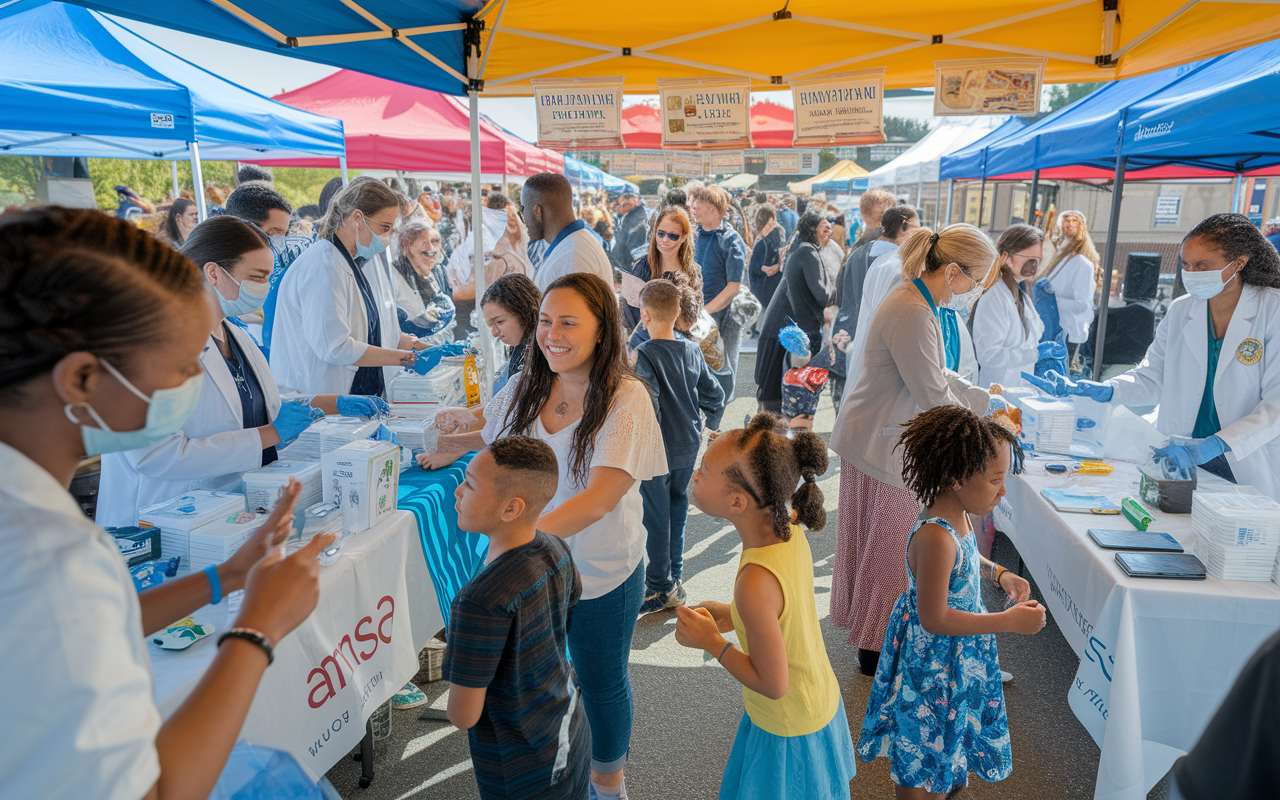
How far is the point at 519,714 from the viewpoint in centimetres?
159

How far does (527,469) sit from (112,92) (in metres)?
4.39

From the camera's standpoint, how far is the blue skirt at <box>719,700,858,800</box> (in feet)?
5.61

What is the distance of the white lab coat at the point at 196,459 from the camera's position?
207 centimetres

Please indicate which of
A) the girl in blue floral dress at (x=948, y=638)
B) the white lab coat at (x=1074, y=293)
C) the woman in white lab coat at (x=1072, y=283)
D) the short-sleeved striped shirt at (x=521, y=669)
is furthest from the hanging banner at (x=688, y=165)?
the short-sleeved striped shirt at (x=521, y=669)

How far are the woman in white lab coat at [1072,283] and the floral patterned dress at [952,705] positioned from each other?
5.84 metres

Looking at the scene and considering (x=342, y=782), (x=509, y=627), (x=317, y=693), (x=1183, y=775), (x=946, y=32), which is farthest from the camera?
(x=946, y=32)

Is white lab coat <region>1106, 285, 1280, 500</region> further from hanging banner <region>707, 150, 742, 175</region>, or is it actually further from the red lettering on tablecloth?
hanging banner <region>707, 150, 742, 175</region>

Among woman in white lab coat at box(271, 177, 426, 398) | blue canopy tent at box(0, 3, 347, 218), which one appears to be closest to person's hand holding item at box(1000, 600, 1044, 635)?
woman in white lab coat at box(271, 177, 426, 398)

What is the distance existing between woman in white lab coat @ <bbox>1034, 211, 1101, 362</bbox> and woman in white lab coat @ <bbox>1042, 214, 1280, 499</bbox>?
4230 mm

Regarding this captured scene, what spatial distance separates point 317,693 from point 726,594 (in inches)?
91.9

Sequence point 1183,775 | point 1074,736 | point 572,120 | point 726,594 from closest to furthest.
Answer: point 1183,775, point 1074,736, point 726,594, point 572,120

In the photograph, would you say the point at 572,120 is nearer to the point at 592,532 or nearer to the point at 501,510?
the point at 592,532

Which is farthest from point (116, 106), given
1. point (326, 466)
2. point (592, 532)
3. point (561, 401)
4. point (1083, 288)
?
point (1083, 288)

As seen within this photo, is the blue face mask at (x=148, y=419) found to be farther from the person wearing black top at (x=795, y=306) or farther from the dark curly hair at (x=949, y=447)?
the person wearing black top at (x=795, y=306)
